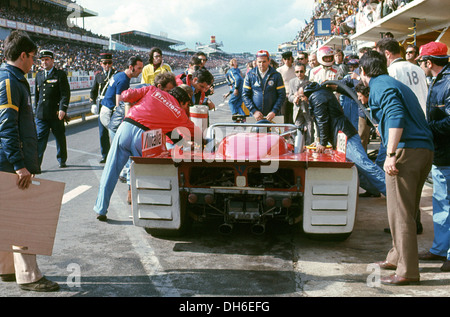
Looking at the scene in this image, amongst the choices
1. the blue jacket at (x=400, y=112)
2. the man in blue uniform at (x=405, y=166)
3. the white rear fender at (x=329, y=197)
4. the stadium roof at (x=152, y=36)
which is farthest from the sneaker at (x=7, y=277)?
the stadium roof at (x=152, y=36)

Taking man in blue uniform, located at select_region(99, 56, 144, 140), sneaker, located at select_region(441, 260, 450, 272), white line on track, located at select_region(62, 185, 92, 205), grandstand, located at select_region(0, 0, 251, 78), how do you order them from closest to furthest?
sneaker, located at select_region(441, 260, 450, 272) → white line on track, located at select_region(62, 185, 92, 205) → man in blue uniform, located at select_region(99, 56, 144, 140) → grandstand, located at select_region(0, 0, 251, 78)

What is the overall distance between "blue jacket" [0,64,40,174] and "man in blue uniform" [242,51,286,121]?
4837mm

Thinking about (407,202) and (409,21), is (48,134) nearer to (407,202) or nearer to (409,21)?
(407,202)

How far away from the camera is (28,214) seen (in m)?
3.68

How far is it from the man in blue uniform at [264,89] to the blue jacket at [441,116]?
3858 millimetres

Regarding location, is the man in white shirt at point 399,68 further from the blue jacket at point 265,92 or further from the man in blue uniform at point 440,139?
the blue jacket at point 265,92

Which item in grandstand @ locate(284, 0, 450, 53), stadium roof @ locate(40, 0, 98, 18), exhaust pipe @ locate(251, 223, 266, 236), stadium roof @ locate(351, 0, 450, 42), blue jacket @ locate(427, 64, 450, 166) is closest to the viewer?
blue jacket @ locate(427, 64, 450, 166)

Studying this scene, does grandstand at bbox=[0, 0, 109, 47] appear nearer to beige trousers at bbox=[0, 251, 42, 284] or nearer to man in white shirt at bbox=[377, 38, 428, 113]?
man in white shirt at bbox=[377, 38, 428, 113]

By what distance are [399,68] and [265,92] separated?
302 centimetres

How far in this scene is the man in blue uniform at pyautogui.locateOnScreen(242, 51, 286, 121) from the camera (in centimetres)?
827

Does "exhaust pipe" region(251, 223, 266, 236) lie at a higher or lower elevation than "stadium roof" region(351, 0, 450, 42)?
lower

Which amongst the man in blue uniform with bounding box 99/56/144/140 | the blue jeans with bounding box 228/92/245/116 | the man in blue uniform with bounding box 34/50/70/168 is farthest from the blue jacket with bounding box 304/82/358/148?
the blue jeans with bounding box 228/92/245/116

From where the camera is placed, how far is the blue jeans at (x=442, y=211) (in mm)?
4418

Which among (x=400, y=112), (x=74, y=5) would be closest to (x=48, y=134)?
(x=400, y=112)
